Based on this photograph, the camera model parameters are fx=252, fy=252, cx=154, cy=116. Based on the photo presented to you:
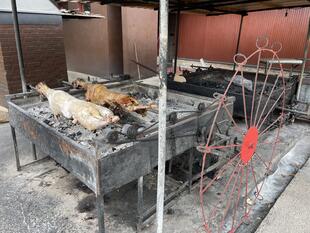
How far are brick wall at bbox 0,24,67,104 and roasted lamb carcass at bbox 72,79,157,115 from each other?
250cm

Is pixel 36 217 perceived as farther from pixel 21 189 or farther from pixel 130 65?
pixel 130 65

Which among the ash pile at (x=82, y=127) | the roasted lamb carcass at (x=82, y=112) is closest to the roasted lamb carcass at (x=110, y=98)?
the ash pile at (x=82, y=127)

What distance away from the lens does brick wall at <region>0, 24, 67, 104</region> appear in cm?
517

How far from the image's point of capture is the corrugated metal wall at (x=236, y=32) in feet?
31.5

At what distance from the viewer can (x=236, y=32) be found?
438 inches

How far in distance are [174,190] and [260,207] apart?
1027 millimetres

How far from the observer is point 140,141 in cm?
207

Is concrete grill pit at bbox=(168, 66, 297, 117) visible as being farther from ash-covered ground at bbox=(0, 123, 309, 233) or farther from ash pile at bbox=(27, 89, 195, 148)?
ash-covered ground at bbox=(0, 123, 309, 233)

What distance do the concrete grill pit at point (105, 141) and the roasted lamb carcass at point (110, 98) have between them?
0.37 ft

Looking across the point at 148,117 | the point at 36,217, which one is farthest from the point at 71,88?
the point at 36,217

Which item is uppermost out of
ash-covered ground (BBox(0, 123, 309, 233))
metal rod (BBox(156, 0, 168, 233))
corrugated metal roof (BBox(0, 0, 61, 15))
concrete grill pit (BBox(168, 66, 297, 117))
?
corrugated metal roof (BBox(0, 0, 61, 15))

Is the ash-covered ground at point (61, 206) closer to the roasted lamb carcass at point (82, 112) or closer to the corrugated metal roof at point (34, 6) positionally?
the roasted lamb carcass at point (82, 112)

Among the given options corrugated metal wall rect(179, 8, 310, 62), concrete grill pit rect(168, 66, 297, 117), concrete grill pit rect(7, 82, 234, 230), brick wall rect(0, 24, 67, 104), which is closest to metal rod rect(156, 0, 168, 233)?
concrete grill pit rect(7, 82, 234, 230)

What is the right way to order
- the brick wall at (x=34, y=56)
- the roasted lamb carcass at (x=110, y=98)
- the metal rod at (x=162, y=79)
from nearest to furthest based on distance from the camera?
1. the metal rod at (x=162, y=79)
2. the roasted lamb carcass at (x=110, y=98)
3. the brick wall at (x=34, y=56)
